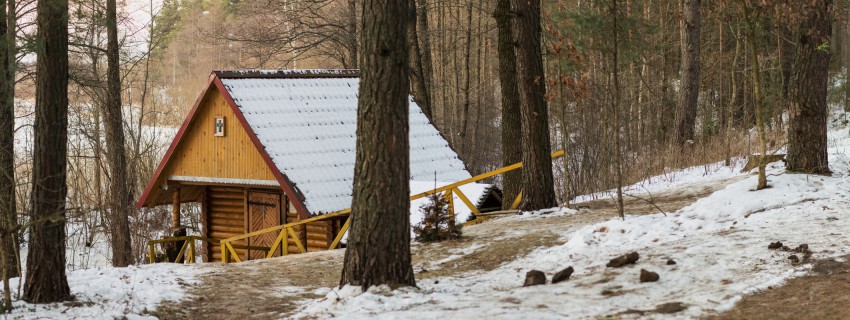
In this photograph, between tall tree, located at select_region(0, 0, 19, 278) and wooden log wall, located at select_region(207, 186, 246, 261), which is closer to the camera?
tall tree, located at select_region(0, 0, 19, 278)

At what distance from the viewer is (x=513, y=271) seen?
11.5m

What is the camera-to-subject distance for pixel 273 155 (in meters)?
21.2

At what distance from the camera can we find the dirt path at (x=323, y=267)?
35.9ft

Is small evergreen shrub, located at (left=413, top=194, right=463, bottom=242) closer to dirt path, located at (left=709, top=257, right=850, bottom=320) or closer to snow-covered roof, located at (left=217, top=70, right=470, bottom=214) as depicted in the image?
snow-covered roof, located at (left=217, top=70, right=470, bottom=214)

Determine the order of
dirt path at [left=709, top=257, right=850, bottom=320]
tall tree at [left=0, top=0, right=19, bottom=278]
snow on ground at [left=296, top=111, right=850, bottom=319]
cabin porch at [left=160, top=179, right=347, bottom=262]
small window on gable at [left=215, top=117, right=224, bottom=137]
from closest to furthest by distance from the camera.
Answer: dirt path at [left=709, top=257, right=850, bottom=320] → snow on ground at [left=296, top=111, right=850, bottom=319] → tall tree at [left=0, top=0, right=19, bottom=278] → cabin porch at [left=160, top=179, right=347, bottom=262] → small window on gable at [left=215, top=117, right=224, bottom=137]

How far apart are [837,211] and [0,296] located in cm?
977

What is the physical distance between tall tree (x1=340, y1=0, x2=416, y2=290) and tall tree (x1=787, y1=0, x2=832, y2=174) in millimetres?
6133

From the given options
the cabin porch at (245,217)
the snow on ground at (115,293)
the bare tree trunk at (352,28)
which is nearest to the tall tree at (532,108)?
the cabin porch at (245,217)

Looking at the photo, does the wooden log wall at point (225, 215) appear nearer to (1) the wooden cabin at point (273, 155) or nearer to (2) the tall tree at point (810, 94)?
(1) the wooden cabin at point (273, 155)

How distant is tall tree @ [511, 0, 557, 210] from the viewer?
16.2 meters

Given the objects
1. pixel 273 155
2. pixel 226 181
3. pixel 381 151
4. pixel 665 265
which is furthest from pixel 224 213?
pixel 665 265

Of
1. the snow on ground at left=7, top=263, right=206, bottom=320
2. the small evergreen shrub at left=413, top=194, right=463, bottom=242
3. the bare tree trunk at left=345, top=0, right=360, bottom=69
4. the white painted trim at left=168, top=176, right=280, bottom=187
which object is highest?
the bare tree trunk at left=345, top=0, right=360, bottom=69

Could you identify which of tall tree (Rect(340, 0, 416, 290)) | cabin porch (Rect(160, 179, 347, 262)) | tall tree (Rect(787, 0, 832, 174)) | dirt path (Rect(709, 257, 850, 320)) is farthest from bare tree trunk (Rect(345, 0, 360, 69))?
dirt path (Rect(709, 257, 850, 320))

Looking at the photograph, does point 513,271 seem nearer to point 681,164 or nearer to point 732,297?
point 732,297
